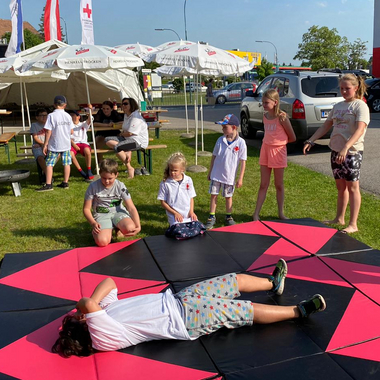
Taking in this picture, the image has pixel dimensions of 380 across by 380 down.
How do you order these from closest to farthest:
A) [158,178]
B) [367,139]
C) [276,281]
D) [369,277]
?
[276,281] < [369,277] < [158,178] < [367,139]

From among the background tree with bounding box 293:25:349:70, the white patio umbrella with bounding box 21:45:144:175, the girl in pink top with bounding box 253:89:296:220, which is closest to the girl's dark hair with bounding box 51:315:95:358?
the girl in pink top with bounding box 253:89:296:220

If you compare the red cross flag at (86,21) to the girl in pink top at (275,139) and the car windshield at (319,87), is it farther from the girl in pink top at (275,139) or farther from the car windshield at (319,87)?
the girl in pink top at (275,139)

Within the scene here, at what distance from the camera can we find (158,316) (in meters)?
2.84

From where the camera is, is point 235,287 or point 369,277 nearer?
point 235,287

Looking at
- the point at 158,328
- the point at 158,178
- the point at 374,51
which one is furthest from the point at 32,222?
the point at 374,51

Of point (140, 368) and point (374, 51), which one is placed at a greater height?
point (374, 51)

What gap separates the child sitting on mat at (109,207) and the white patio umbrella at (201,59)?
12.3 feet

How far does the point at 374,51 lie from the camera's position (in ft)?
98.3

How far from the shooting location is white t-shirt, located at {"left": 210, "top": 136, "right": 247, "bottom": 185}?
17.6ft

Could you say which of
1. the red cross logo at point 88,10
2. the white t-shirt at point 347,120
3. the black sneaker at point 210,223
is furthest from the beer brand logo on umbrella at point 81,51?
the red cross logo at point 88,10

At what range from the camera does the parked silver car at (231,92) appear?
30.6m

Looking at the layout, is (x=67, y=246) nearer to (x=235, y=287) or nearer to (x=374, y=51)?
(x=235, y=287)

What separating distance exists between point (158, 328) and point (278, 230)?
8.32 feet

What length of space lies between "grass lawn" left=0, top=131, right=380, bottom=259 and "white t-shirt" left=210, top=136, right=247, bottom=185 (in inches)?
28.2
